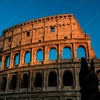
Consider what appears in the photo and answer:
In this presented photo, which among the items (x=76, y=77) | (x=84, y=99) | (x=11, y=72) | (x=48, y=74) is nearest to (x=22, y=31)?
(x=11, y=72)

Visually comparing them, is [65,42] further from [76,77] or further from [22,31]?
[22,31]

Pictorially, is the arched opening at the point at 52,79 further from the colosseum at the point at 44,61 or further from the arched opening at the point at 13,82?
the arched opening at the point at 13,82

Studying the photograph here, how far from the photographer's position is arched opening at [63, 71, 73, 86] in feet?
78.6

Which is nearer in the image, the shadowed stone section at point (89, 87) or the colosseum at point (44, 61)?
the shadowed stone section at point (89, 87)

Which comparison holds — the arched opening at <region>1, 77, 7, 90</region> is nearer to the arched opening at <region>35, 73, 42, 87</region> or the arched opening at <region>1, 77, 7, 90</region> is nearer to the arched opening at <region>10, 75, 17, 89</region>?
the arched opening at <region>10, 75, 17, 89</region>

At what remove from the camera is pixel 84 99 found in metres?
14.6

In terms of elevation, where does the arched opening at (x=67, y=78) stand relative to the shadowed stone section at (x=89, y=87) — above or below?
above

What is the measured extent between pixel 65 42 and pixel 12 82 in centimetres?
932

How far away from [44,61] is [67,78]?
3795mm

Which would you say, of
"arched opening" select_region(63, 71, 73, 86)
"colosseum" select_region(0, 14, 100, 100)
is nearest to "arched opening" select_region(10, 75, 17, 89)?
"colosseum" select_region(0, 14, 100, 100)

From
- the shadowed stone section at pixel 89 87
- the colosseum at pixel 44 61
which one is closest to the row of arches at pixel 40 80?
the colosseum at pixel 44 61

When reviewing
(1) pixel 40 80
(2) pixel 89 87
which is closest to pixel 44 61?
(1) pixel 40 80

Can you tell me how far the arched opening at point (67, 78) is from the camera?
2396 centimetres

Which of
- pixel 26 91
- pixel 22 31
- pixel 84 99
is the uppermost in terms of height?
pixel 22 31
